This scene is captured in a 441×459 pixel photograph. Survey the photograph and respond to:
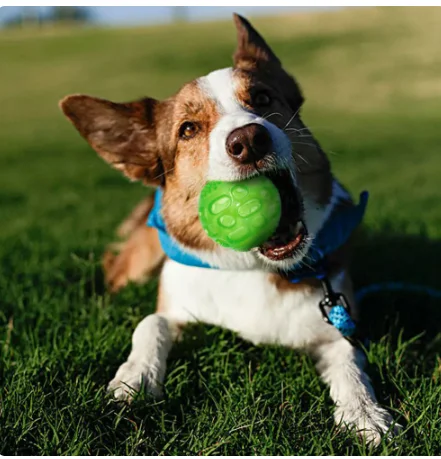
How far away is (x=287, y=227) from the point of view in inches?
155

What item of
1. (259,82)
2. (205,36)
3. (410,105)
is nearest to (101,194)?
(259,82)

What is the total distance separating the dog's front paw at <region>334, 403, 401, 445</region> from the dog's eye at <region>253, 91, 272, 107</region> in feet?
6.66

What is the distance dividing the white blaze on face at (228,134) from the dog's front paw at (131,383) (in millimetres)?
1222

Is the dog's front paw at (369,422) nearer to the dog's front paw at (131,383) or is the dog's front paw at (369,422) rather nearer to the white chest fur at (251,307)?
the white chest fur at (251,307)

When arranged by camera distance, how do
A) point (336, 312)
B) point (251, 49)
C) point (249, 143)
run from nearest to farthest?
point (249, 143) < point (336, 312) < point (251, 49)

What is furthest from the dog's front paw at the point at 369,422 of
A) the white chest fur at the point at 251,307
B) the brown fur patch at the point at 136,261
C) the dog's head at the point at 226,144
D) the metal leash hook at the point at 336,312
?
the brown fur patch at the point at 136,261

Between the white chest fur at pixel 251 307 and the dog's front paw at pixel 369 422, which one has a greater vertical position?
the dog's front paw at pixel 369 422

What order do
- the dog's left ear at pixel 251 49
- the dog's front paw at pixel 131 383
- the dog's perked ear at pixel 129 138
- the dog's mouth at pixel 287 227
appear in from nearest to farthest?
the dog's front paw at pixel 131 383, the dog's mouth at pixel 287 227, the dog's perked ear at pixel 129 138, the dog's left ear at pixel 251 49

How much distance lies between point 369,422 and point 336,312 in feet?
2.99

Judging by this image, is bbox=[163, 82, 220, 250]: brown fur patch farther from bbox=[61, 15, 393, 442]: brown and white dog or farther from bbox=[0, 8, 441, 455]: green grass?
bbox=[0, 8, 441, 455]: green grass

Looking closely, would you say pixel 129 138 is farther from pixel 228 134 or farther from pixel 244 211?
pixel 244 211

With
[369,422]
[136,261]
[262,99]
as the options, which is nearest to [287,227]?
[262,99]

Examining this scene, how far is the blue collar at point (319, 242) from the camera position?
13.8 ft

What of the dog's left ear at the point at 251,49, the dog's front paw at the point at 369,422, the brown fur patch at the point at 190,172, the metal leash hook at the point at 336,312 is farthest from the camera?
the dog's left ear at the point at 251,49
